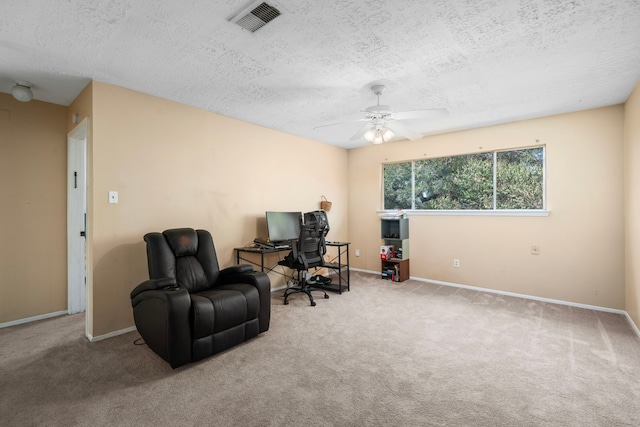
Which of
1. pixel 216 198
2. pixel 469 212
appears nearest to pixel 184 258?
pixel 216 198

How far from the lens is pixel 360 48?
231 centimetres

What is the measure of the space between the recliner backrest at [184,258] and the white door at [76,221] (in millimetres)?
1426

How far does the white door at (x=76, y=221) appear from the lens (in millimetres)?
3518

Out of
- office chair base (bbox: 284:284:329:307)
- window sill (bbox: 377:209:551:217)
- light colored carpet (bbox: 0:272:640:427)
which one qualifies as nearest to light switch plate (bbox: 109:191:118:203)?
light colored carpet (bbox: 0:272:640:427)

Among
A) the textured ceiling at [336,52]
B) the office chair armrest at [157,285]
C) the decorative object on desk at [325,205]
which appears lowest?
the office chair armrest at [157,285]

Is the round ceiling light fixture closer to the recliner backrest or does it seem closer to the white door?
the white door

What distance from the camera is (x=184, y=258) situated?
3.02 m

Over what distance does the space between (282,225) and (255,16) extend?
9.55 ft

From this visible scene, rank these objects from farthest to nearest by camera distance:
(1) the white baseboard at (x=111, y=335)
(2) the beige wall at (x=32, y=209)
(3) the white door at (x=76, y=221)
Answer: (3) the white door at (x=76, y=221), (2) the beige wall at (x=32, y=209), (1) the white baseboard at (x=111, y=335)

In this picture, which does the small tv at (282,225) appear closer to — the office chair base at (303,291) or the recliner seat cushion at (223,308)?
the office chair base at (303,291)

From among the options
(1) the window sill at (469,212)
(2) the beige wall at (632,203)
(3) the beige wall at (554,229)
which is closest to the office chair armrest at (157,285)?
(1) the window sill at (469,212)

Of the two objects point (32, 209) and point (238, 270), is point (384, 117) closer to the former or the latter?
point (238, 270)

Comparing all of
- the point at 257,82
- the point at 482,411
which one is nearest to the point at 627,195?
the point at 482,411

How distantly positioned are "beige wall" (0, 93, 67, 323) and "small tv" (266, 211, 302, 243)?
A: 2420mm
